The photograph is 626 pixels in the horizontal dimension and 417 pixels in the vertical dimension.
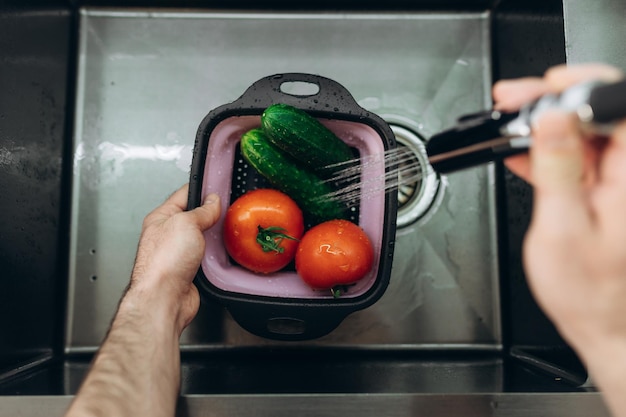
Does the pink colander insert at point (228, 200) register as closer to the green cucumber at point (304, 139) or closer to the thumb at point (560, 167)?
the green cucumber at point (304, 139)

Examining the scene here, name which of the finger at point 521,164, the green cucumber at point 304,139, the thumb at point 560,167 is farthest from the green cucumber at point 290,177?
the thumb at point 560,167

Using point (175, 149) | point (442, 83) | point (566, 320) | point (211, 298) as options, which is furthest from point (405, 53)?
point (566, 320)

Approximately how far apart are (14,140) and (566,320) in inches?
27.5

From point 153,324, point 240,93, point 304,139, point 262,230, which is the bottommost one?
point 153,324

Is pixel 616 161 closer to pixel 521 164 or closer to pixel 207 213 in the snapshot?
pixel 521 164

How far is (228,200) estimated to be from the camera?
27.6 inches

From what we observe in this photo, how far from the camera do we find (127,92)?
2.80 feet

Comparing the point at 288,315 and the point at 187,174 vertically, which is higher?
the point at 187,174

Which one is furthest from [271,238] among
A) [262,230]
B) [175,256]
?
[175,256]

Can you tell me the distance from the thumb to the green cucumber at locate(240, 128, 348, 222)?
0.39 m

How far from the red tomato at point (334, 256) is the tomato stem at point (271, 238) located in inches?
1.0

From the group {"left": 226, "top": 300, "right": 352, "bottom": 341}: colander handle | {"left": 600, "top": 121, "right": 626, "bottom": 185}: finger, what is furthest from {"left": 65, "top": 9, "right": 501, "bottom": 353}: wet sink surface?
{"left": 600, "top": 121, "right": 626, "bottom": 185}: finger

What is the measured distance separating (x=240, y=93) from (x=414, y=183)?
31 cm

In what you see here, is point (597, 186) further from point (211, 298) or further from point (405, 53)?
point (405, 53)
